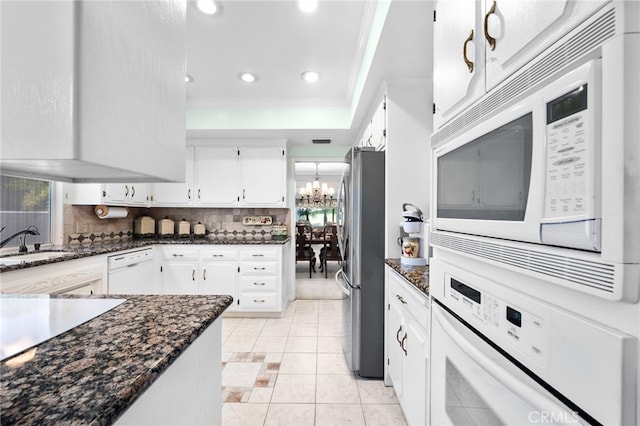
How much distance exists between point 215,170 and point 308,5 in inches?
98.4

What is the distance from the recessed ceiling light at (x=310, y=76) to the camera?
2.74 metres

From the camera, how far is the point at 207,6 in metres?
1.86

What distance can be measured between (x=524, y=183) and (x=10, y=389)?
1.04 metres

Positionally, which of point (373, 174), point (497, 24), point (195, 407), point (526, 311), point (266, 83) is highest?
point (266, 83)

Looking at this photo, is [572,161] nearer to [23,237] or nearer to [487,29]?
[487,29]

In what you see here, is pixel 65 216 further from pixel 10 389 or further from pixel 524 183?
pixel 524 183

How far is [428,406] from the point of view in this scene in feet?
4.02

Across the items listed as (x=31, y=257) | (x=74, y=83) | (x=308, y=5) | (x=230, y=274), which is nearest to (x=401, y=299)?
(x=74, y=83)

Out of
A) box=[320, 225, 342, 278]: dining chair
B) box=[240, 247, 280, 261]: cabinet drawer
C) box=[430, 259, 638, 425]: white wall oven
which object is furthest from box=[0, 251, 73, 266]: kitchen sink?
box=[320, 225, 342, 278]: dining chair

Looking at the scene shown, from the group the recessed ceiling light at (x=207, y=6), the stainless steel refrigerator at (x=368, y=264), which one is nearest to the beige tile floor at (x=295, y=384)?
the stainless steel refrigerator at (x=368, y=264)

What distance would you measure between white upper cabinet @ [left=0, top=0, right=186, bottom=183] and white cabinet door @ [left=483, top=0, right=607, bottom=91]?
81 cm

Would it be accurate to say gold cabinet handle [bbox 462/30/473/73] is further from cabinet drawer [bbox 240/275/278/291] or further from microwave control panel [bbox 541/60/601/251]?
cabinet drawer [bbox 240/275/278/291]

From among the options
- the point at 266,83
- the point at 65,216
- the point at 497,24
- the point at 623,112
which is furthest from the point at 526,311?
the point at 65,216

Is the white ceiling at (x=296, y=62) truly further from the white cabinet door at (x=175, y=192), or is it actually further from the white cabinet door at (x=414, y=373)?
the white cabinet door at (x=414, y=373)
